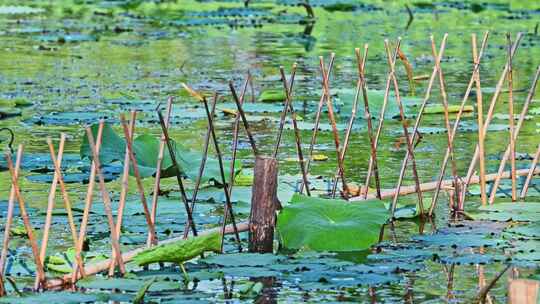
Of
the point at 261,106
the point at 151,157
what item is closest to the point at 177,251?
the point at 151,157

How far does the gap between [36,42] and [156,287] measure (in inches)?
399

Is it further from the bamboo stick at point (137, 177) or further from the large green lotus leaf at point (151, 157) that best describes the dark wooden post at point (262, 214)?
the large green lotus leaf at point (151, 157)

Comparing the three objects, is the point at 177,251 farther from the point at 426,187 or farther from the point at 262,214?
the point at 426,187

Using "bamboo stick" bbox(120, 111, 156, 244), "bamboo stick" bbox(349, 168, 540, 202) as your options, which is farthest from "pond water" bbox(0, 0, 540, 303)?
"bamboo stick" bbox(120, 111, 156, 244)

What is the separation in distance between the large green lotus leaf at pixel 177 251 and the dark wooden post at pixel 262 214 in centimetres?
43

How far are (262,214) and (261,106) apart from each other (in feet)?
12.8

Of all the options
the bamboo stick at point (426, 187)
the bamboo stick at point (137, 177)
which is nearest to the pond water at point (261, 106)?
the bamboo stick at point (426, 187)

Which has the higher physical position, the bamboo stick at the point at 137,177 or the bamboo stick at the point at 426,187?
the bamboo stick at the point at 137,177

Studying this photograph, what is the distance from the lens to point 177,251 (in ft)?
14.3

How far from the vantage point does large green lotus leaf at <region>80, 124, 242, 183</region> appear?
5.72 metres

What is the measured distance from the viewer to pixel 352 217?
4930 mm

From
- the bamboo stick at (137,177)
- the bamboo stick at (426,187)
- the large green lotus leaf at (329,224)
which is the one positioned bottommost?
the bamboo stick at (426,187)

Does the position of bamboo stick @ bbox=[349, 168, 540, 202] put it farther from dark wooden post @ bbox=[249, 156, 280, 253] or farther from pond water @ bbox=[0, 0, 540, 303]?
dark wooden post @ bbox=[249, 156, 280, 253]

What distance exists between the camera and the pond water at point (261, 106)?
4.52 meters
